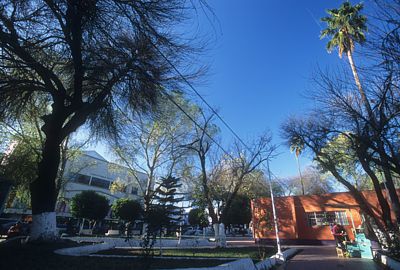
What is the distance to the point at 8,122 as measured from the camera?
11078mm

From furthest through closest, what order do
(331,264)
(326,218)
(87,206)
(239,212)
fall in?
(239,212) < (87,206) < (326,218) < (331,264)

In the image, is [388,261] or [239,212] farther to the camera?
[239,212]

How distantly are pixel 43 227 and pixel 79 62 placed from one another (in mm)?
5760

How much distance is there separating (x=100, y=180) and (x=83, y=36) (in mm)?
45623

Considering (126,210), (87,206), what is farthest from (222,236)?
(87,206)

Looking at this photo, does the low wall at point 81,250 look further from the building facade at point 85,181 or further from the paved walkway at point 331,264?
the building facade at point 85,181

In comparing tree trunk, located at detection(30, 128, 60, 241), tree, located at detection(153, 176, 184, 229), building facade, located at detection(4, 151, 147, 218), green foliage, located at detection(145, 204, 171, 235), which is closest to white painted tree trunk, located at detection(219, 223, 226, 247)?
tree, located at detection(153, 176, 184, 229)

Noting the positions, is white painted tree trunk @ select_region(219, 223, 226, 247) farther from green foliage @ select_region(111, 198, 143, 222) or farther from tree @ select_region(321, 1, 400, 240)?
green foliage @ select_region(111, 198, 143, 222)

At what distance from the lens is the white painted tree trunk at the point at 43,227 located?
28.3 feet

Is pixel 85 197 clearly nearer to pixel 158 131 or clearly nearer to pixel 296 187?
pixel 158 131

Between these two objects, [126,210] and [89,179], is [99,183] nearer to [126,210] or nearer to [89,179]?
[89,179]

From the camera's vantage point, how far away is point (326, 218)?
25.8 m

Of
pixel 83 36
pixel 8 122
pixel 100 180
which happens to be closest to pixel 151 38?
pixel 83 36

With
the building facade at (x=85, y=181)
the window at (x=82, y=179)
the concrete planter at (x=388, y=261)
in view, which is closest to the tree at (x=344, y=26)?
the concrete planter at (x=388, y=261)
